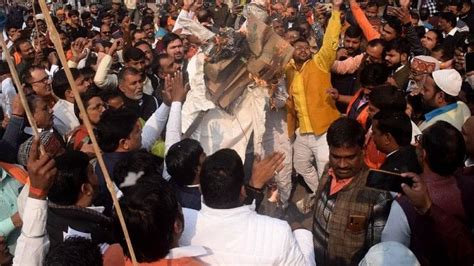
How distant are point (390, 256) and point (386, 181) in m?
0.41

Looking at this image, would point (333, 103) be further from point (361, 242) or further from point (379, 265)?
point (379, 265)

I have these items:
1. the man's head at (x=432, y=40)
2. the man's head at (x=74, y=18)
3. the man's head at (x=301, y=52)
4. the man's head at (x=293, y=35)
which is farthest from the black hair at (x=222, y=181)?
the man's head at (x=74, y=18)

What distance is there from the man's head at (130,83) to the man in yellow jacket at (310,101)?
1.47 m

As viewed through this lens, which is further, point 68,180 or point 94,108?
point 94,108

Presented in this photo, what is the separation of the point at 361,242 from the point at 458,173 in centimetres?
65

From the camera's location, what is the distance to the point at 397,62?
5137 mm

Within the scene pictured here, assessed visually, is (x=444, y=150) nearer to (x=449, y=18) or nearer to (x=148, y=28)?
(x=449, y=18)

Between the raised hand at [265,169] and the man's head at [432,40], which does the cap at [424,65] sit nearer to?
the man's head at [432,40]

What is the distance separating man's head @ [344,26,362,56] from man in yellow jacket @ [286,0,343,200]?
107 centimetres

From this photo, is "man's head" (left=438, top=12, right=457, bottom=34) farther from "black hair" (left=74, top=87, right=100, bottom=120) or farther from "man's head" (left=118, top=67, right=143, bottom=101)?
"black hair" (left=74, top=87, right=100, bottom=120)

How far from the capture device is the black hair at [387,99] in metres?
3.64

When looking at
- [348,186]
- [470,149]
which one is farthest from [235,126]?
[470,149]

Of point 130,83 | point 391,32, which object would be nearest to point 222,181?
point 130,83

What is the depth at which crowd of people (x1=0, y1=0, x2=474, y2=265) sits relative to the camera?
2.09 m
